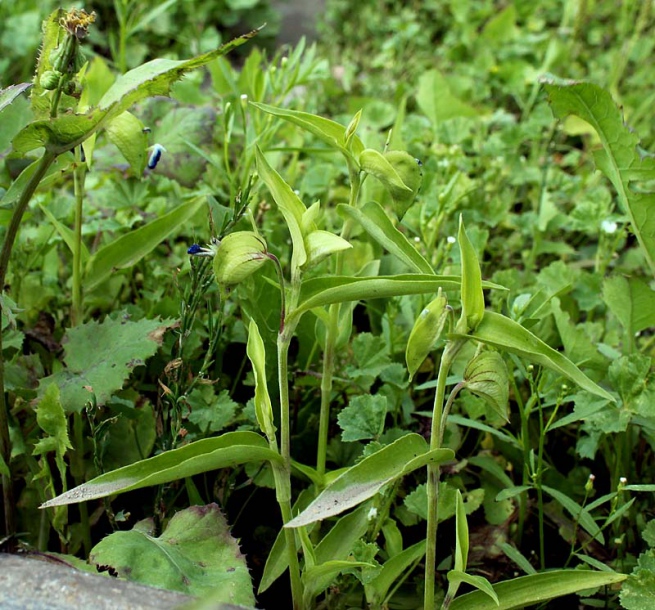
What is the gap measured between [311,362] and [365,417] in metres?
0.30

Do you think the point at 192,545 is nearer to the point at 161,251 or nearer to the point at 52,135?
the point at 52,135

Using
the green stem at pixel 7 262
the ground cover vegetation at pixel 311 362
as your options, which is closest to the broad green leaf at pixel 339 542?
the ground cover vegetation at pixel 311 362

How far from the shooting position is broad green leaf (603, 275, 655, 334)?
53.7 inches

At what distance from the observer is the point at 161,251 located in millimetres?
1679

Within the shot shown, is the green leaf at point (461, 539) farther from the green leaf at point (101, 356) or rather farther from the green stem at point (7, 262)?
the green stem at point (7, 262)

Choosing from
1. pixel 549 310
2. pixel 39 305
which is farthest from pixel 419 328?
pixel 39 305

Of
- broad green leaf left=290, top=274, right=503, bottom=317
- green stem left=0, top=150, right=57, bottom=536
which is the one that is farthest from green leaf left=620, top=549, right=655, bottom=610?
green stem left=0, top=150, right=57, bottom=536

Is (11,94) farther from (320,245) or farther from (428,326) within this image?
(428,326)

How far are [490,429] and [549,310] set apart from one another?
1.11 ft

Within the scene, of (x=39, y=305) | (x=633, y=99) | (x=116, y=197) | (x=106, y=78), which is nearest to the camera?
(x=39, y=305)

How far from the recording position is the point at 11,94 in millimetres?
978

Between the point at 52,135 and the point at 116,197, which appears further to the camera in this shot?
the point at 116,197

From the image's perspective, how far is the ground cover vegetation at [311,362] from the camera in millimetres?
932

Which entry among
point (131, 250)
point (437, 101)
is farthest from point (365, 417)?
point (437, 101)
